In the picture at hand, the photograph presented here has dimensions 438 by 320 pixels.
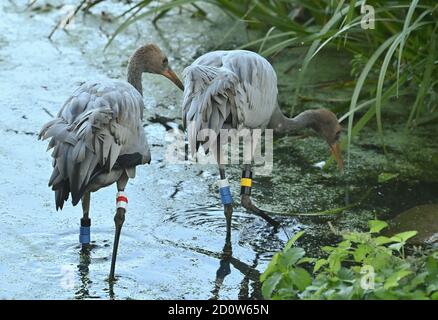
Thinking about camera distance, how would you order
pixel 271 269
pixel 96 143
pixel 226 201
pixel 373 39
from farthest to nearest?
pixel 373 39 → pixel 226 201 → pixel 96 143 → pixel 271 269

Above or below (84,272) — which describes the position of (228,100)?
above

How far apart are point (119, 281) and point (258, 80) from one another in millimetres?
1464

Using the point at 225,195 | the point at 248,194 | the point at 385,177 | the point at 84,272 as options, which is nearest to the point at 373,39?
the point at 385,177

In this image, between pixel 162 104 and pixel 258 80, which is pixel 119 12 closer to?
pixel 162 104

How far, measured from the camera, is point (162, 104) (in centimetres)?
791

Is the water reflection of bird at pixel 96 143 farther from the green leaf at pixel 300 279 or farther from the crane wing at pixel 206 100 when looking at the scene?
the green leaf at pixel 300 279

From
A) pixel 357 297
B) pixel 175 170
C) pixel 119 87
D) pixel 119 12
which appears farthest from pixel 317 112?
pixel 119 12

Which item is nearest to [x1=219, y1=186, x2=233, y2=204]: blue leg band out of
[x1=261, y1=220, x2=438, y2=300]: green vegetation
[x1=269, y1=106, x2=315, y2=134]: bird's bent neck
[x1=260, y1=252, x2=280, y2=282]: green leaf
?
[x1=269, y1=106, x2=315, y2=134]: bird's bent neck

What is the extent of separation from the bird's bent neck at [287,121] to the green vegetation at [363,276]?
1.77 m

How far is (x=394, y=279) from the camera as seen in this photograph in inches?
167

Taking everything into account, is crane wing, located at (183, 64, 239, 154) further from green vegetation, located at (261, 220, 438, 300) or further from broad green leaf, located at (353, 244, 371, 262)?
broad green leaf, located at (353, 244, 371, 262)

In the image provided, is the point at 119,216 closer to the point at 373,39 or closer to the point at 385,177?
the point at 385,177

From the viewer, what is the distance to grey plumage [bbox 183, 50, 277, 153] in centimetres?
574

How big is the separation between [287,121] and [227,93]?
0.78m
